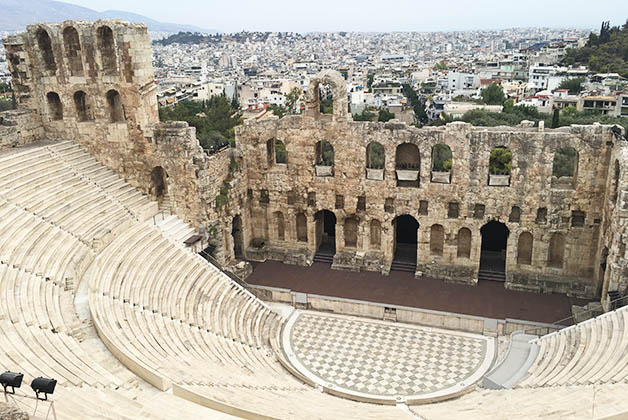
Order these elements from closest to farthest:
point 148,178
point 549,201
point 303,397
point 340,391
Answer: point 303,397
point 340,391
point 549,201
point 148,178

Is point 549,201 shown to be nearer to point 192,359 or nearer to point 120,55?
point 192,359

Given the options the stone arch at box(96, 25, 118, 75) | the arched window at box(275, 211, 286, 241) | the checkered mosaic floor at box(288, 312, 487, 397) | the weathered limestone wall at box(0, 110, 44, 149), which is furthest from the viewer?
the arched window at box(275, 211, 286, 241)

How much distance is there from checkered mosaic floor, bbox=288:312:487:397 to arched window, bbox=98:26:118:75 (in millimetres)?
15262

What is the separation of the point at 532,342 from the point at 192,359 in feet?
43.0

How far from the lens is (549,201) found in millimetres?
25719

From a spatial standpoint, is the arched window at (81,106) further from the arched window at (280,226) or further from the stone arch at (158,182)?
the arched window at (280,226)

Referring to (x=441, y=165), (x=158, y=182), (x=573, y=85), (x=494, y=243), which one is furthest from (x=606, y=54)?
(x=158, y=182)

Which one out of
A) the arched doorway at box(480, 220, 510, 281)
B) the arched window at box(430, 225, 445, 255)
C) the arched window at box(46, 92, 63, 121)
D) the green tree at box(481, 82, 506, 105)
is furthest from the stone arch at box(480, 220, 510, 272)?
the green tree at box(481, 82, 506, 105)

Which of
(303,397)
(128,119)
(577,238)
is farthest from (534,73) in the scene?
(303,397)

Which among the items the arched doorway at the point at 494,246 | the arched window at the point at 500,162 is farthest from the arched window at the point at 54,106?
the arched window at the point at 500,162

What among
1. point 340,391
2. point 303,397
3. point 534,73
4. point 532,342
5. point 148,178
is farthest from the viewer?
point 534,73

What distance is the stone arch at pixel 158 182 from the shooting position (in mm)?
27992

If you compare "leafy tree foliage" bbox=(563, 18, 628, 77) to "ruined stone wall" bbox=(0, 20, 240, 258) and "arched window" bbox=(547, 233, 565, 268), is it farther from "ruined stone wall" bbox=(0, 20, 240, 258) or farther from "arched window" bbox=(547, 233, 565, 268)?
"ruined stone wall" bbox=(0, 20, 240, 258)

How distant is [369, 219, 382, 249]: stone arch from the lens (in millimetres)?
29062
